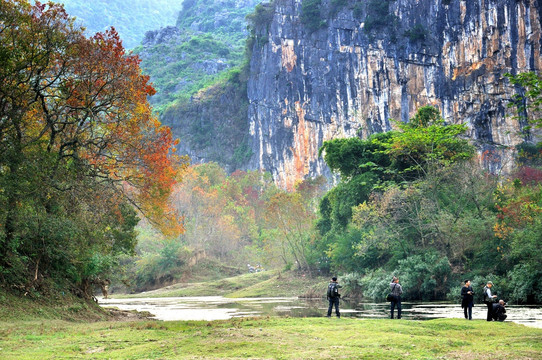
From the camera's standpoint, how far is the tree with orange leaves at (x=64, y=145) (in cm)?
1775

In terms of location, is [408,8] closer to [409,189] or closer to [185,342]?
[409,189]

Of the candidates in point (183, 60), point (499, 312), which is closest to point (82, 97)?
point (499, 312)

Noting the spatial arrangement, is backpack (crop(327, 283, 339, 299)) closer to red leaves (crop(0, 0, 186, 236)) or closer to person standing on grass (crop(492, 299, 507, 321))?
person standing on grass (crop(492, 299, 507, 321))

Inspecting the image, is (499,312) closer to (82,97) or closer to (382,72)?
(82,97)

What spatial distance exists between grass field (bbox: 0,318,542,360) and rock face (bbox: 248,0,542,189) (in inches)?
1363

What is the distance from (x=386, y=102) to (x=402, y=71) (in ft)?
14.1

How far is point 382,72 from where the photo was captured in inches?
3007

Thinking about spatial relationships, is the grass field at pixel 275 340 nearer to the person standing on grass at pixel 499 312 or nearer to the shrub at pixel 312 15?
the person standing on grass at pixel 499 312

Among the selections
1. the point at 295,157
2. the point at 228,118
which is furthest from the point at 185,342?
the point at 228,118

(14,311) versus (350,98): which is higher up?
(350,98)

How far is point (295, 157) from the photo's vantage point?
3652 inches

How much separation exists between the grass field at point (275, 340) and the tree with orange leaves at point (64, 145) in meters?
3.46

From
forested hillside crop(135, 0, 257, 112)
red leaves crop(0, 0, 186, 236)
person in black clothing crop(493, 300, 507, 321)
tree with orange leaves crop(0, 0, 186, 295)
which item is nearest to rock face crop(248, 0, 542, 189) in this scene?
forested hillside crop(135, 0, 257, 112)

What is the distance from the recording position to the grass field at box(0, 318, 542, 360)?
11906 mm
